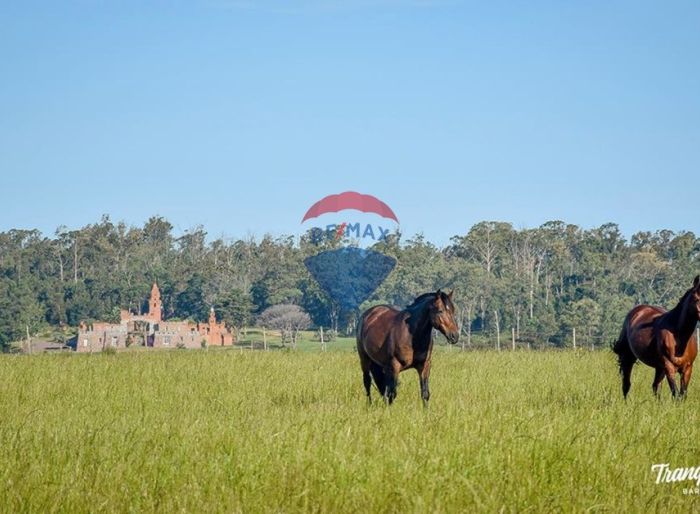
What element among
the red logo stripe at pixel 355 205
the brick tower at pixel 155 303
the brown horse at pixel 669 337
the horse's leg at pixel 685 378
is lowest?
the horse's leg at pixel 685 378

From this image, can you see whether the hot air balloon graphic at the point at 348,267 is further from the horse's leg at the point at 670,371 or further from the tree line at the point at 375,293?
the horse's leg at the point at 670,371

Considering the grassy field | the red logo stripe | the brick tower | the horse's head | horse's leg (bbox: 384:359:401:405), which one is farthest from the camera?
the brick tower

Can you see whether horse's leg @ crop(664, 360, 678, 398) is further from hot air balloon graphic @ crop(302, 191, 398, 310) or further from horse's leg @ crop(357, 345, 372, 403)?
hot air balloon graphic @ crop(302, 191, 398, 310)

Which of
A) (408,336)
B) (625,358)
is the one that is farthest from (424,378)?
(625,358)

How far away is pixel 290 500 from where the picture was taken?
23.3 ft

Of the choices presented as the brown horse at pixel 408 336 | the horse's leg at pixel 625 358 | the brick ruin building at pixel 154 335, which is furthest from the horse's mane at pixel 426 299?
the brick ruin building at pixel 154 335

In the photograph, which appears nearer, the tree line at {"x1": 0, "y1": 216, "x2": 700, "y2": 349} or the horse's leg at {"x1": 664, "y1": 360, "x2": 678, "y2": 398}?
the horse's leg at {"x1": 664, "y1": 360, "x2": 678, "y2": 398}

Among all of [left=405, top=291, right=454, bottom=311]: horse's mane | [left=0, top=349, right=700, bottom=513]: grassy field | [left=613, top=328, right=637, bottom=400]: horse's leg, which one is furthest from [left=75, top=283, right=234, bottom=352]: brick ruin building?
[left=0, top=349, right=700, bottom=513]: grassy field

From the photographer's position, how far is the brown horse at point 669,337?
13.8m

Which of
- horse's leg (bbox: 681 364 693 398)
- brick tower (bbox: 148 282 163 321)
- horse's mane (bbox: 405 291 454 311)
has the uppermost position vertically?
brick tower (bbox: 148 282 163 321)

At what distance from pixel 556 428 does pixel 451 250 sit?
133 meters

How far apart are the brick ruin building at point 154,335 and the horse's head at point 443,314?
85.9 meters

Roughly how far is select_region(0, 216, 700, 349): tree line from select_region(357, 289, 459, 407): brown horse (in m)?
73.5

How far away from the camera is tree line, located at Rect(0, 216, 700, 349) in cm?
10694
